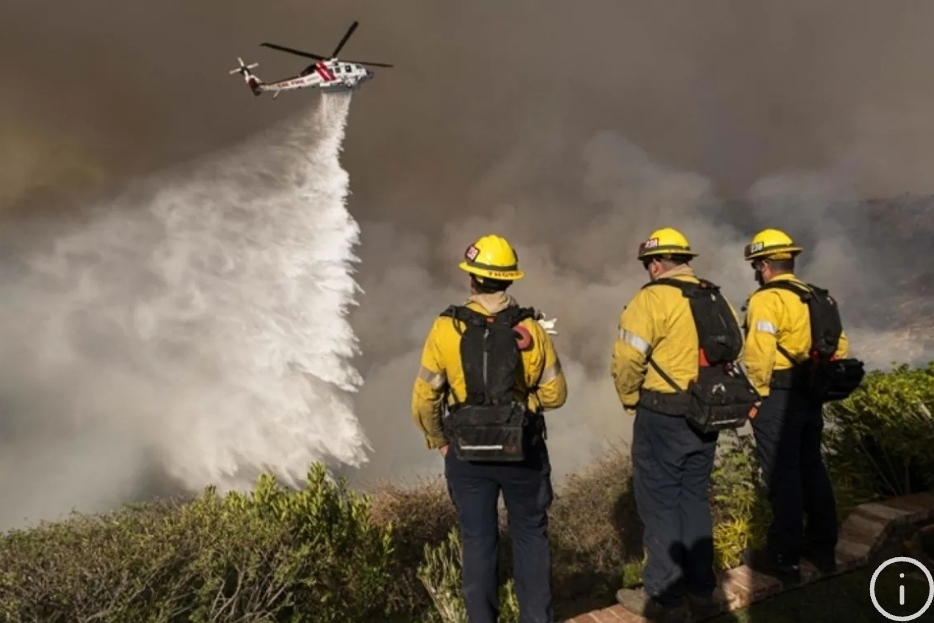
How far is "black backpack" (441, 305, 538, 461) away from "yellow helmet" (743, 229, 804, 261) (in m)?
1.90

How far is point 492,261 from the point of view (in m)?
3.11

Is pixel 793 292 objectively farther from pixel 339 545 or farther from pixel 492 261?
pixel 339 545

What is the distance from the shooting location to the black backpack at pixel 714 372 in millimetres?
3182

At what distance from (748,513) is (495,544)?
2.57 meters

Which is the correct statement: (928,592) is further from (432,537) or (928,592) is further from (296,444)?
(296,444)

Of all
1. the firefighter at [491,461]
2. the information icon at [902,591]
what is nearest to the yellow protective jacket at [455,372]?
the firefighter at [491,461]

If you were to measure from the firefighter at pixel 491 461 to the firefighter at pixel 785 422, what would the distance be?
1380mm

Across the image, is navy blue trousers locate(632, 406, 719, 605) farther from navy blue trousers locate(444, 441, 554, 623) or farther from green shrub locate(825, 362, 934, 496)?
A: green shrub locate(825, 362, 934, 496)

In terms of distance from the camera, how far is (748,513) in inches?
187

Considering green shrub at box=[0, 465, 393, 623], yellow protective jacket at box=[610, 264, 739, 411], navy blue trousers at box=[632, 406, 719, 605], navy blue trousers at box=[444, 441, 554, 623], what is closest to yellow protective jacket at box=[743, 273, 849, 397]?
yellow protective jacket at box=[610, 264, 739, 411]

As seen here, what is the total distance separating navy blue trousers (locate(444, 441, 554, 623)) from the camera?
10.2ft

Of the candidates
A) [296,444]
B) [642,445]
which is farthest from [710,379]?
[296,444]

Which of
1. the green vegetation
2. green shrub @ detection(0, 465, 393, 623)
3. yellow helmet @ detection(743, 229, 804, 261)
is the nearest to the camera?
green shrub @ detection(0, 465, 393, 623)

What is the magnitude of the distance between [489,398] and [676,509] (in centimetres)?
131
